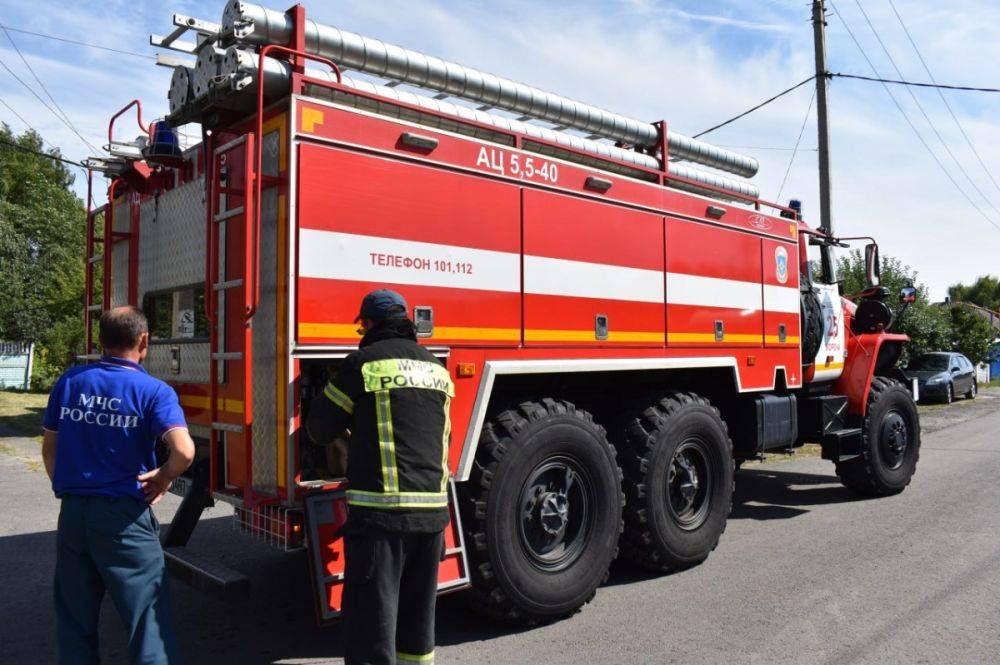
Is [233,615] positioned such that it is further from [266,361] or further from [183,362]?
[266,361]

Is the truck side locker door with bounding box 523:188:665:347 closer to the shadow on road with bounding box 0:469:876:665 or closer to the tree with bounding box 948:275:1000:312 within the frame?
the shadow on road with bounding box 0:469:876:665

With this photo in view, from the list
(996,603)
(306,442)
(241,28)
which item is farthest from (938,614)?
(241,28)

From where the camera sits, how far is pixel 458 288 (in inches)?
171

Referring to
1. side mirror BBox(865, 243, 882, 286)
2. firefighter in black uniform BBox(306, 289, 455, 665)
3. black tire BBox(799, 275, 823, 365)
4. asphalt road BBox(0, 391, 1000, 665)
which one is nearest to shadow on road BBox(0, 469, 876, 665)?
asphalt road BBox(0, 391, 1000, 665)

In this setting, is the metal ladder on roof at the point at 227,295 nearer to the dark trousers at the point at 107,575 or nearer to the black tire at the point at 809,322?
the dark trousers at the point at 107,575

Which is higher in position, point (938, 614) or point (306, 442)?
point (306, 442)

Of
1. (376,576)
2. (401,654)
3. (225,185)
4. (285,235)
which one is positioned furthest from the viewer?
(225,185)

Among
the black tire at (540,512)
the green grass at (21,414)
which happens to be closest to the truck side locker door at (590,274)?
the black tire at (540,512)

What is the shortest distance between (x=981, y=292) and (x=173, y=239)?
88.6 metres

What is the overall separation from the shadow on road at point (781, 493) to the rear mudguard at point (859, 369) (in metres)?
1.10

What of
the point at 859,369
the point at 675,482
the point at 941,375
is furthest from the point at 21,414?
the point at 941,375

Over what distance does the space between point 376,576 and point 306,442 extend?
36.0 inches

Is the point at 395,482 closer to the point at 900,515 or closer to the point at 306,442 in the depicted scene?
the point at 306,442

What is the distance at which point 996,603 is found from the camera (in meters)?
4.90
